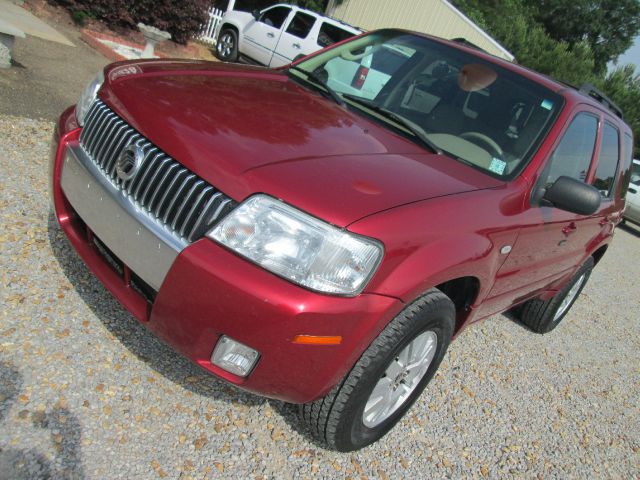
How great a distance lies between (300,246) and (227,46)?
12.1 metres

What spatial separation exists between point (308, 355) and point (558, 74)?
93.3 ft

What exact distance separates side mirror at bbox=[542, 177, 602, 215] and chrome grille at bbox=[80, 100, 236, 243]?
1.71 meters

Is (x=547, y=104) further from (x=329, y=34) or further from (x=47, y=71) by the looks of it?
(x=329, y=34)

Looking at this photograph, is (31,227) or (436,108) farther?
(31,227)

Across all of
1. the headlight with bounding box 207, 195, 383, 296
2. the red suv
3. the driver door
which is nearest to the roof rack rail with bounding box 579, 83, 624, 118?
the red suv

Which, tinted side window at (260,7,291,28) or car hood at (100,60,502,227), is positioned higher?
tinted side window at (260,7,291,28)

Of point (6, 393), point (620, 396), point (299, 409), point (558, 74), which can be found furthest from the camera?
point (558, 74)

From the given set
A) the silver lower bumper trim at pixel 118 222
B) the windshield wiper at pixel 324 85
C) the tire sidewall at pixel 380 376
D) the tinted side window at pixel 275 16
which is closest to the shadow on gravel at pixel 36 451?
the silver lower bumper trim at pixel 118 222

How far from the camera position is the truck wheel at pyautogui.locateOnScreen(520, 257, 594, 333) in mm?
4604

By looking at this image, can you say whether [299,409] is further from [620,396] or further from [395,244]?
[620,396]

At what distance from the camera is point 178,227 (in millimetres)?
2143

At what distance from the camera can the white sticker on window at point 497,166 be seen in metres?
2.88

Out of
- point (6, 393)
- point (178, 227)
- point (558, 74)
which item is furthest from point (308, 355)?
point (558, 74)

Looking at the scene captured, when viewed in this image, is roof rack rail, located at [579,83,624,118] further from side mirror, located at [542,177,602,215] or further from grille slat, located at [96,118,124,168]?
grille slat, located at [96,118,124,168]
